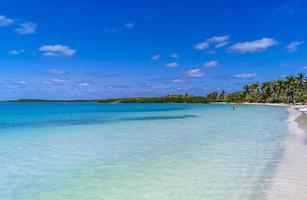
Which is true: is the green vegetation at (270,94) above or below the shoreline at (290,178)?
Answer: above

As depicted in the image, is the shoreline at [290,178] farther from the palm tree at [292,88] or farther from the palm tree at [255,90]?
the palm tree at [255,90]

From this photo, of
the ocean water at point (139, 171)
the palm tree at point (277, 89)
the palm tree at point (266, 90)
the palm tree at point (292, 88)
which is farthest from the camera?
the palm tree at point (266, 90)

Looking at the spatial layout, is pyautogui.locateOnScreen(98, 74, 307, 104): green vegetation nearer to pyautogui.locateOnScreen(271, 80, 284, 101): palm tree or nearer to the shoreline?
pyautogui.locateOnScreen(271, 80, 284, 101): palm tree

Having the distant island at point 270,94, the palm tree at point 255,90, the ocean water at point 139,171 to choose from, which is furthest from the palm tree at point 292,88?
the ocean water at point 139,171

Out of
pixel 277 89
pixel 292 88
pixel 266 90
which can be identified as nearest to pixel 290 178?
pixel 292 88

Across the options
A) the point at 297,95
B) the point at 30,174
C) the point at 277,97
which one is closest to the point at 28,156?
the point at 30,174

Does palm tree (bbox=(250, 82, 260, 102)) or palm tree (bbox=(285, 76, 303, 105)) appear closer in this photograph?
palm tree (bbox=(285, 76, 303, 105))

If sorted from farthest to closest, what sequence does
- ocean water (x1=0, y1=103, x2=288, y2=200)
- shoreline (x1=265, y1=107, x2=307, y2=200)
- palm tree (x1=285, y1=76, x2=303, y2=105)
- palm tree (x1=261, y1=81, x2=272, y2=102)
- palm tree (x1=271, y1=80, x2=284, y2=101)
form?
palm tree (x1=261, y1=81, x2=272, y2=102)
palm tree (x1=271, y1=80, x2=284, y2=101)
palm tree (x1=285, y1=76, x2=303, y2=105)
ocean water (x1=0, y1=103, x2=288, y2=200)
shoreline (x1=265, y1=107, x2=307, y2=200)

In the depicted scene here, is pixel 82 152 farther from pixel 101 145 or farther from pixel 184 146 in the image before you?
pixel 184 146

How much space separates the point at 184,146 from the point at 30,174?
7.85m

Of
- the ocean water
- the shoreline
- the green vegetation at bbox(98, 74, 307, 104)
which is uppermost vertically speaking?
the green vegetation at bbox(98, 74, 307, 104)

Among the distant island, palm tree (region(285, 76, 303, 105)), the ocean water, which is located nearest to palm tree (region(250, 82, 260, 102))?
the distant island

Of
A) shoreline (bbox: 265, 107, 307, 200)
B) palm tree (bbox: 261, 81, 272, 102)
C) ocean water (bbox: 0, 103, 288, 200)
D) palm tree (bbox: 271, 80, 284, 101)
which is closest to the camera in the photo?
shoreline (bbox: 265, 107, 307, 200)

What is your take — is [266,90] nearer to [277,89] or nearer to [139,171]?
[277,89]
